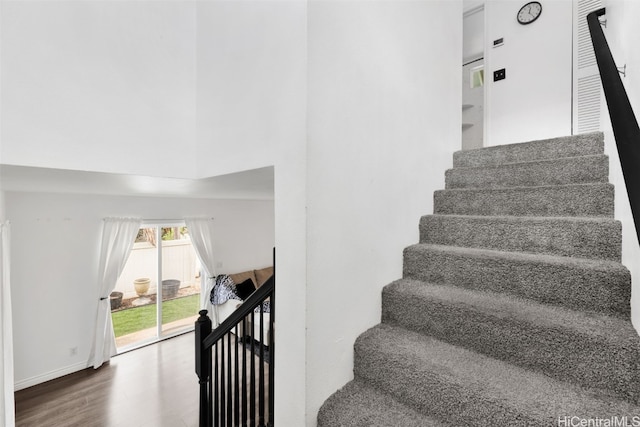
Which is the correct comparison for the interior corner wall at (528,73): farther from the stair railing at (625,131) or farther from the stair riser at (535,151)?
the stair railing at (625,131)

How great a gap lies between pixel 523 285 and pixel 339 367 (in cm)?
90

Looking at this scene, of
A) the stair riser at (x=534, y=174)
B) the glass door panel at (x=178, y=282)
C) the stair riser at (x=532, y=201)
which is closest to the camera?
the stair riser at (x=532, y=201)

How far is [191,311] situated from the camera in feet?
18.4

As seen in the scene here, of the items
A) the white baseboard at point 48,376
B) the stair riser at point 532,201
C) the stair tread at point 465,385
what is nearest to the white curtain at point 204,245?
the white baseboard at point 48,376

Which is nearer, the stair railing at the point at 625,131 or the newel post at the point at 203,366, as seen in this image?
the stair railing at the point at 625,131

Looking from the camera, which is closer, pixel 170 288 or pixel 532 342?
pixel 532 342

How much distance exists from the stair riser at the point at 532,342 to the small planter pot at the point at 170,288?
16.9ft

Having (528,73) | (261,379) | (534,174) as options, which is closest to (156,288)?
(261,379)

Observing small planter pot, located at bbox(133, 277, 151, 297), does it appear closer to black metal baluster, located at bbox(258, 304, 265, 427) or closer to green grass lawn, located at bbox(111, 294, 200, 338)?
green grass lawn, located at bbox(111, 294, 200, 338)

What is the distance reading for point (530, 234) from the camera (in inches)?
55.4

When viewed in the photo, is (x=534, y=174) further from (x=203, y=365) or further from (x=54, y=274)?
(x=54, y=274)

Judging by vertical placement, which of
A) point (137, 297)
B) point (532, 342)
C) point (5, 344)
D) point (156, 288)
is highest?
point (532, 342)

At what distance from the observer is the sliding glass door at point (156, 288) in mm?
4805

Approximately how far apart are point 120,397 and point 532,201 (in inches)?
190
